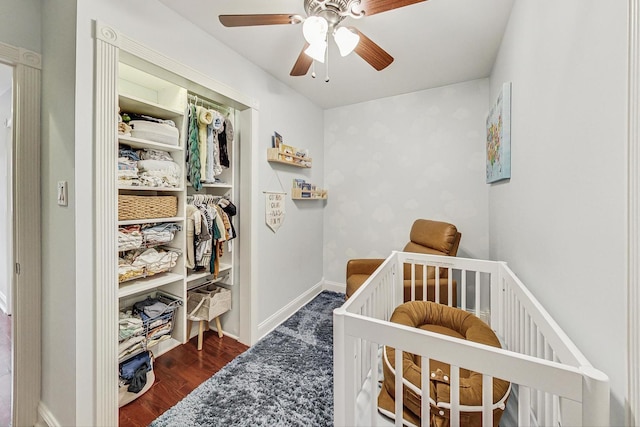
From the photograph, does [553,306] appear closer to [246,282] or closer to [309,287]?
[246,282]

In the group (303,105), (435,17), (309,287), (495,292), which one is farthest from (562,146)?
(309,287)

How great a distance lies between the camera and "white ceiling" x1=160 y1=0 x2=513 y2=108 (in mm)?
1581

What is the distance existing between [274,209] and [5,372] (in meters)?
2.30

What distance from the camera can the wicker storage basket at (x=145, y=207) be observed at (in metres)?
1.60

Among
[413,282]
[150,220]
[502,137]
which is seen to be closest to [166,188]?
[150,220]

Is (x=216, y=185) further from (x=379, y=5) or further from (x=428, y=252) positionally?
(x=428, y=252)

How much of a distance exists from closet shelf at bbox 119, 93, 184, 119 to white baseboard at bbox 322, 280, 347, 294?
2.52 meters

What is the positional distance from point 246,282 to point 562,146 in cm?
215

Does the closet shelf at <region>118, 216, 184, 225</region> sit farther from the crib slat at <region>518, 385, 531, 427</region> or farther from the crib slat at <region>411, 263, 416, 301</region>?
the crib slat at <region>518, 385, 531, 427</region>

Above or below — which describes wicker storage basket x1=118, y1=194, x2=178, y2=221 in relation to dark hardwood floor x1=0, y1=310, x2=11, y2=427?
above

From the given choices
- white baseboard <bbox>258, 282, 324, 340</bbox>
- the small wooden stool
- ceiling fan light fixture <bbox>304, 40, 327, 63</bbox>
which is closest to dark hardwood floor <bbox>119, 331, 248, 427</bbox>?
the small wooden stool

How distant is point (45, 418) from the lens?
1409 mm

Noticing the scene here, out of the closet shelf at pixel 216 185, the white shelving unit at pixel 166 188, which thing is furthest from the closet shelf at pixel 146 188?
the closet shelf at pixel 216 185

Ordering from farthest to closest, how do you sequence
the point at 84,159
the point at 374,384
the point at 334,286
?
the point at 334,286 → the point at 84,159 → the point at 374,384
